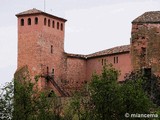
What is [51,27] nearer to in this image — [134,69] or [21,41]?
[21,41]

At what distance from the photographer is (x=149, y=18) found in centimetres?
6538

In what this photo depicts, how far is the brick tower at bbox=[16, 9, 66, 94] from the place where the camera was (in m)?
Result: 72.6

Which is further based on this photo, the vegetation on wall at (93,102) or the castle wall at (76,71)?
the castle wall at (76,71)

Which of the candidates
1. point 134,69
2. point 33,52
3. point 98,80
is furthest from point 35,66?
point 98,80

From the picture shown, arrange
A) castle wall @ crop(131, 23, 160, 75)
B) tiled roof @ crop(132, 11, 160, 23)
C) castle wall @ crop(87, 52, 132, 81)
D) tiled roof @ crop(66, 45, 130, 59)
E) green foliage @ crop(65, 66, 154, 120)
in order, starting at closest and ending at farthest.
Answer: green foliage @ crop(65, 66, 154, 120)
castle wall @ crop(131, 23, 160, 75)
tiled roof @ crop(132, 11, 160, 23)
castle wall @ crop(87, 52, 132, 81)
tiled roof @ crop(66, 45, 130, 59)

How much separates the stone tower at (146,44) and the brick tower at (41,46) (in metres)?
10.9

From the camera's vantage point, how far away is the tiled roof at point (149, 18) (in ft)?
212

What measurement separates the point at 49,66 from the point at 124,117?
2880 centimetres

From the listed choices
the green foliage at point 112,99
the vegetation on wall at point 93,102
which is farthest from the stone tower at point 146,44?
the green foliage at point 112,99

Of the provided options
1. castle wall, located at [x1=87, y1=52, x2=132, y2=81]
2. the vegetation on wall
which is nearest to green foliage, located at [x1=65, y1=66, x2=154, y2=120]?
the vegetation on wall

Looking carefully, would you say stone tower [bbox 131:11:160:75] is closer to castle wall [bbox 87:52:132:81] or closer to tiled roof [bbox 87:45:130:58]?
castle wall [bbox 87:52:132:81]

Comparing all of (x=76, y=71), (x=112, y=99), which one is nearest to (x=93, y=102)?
(x=112, y=99)

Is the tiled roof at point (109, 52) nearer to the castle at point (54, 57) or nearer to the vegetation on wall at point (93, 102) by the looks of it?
the castle at point (54, 57)

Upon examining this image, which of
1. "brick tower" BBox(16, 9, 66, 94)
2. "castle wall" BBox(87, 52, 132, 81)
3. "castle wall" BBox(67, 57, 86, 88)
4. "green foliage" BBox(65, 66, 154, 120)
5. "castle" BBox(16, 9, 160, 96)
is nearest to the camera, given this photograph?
"green foliage" BBox(65, 66, 154, 120)
